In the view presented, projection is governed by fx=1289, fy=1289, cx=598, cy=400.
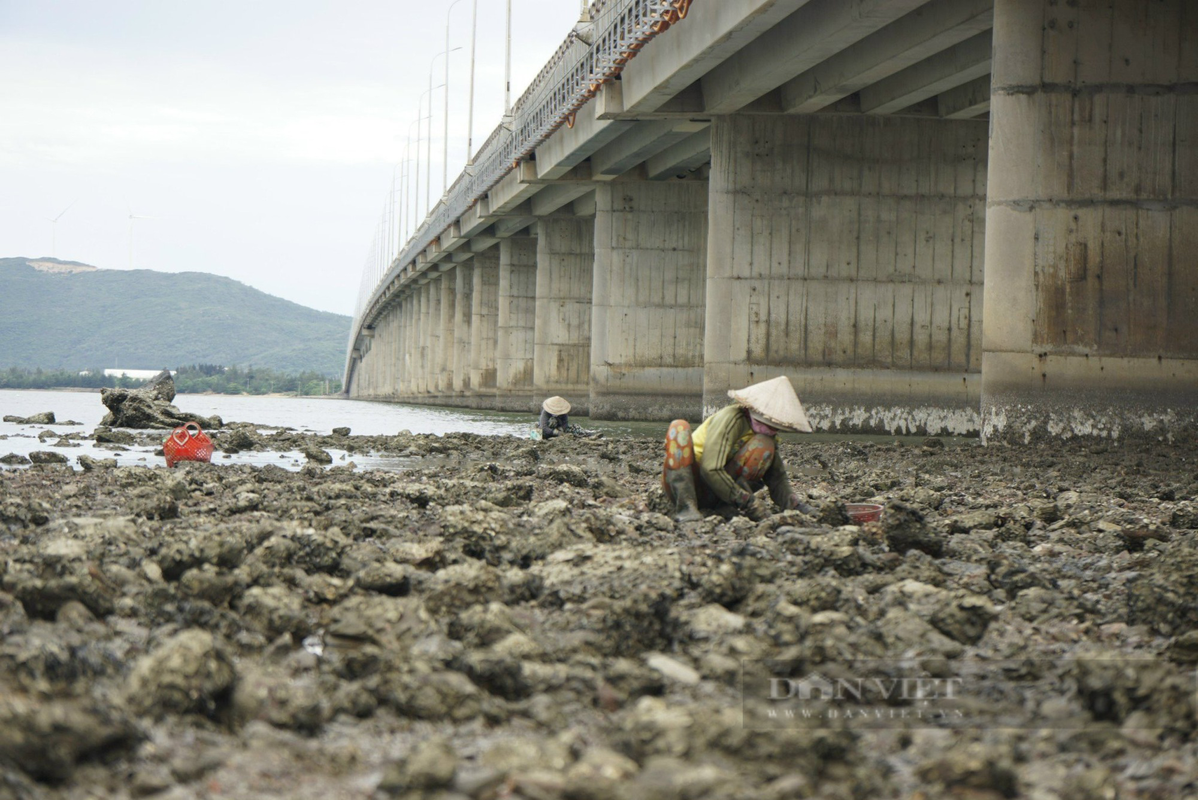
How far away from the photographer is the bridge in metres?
15.7

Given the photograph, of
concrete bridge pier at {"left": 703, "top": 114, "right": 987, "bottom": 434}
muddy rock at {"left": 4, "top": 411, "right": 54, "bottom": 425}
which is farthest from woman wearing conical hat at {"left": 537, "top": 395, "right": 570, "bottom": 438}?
muddy rock at {"left": 4, "top": 411, "right": 54, "bottom": 425}

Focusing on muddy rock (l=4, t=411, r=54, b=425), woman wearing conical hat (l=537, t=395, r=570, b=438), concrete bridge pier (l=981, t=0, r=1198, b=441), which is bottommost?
muddy rock (l=4, t=411, r=54, b=425)

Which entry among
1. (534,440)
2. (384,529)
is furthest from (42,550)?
(534,440)

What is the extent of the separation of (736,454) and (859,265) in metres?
18.1

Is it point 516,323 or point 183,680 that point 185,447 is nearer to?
point 183,680

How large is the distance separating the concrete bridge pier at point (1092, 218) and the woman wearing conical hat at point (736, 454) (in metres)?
8.75

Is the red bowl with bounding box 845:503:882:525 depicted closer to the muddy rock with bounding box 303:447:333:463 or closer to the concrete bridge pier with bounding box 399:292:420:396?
the muddy rock with bounding box 303:447:333:463

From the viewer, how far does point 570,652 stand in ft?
14.4

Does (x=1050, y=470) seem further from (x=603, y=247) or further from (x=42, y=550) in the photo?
(x=603, y=247)

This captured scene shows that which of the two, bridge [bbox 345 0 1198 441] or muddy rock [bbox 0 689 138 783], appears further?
bridge [bbox 345 0 1198 441]

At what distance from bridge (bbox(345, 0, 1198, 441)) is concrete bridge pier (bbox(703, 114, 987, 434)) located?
0.14 feet

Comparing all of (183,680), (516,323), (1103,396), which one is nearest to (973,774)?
(183,680)

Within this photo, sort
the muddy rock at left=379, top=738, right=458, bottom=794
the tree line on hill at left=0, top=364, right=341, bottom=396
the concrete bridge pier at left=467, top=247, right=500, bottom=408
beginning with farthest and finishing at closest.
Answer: the tree line on hill at left=0, top=364, right=341, bottom=396
the concrete bridge pier at left=467, top=247, right=500, bottom=408
the muddy rock at left=379, top=738, right=458, bottom=794

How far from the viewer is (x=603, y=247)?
34812mm
